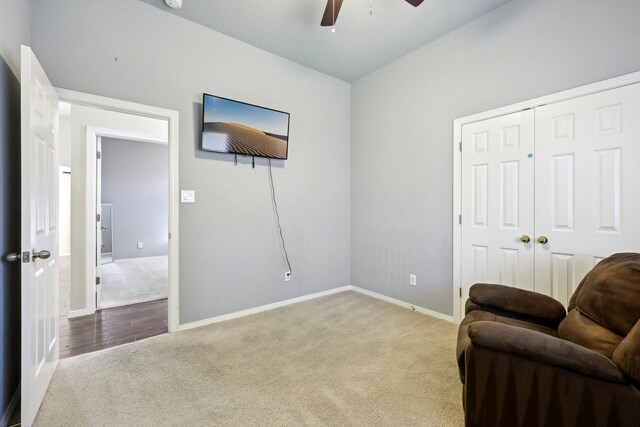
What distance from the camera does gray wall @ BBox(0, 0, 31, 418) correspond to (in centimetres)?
153

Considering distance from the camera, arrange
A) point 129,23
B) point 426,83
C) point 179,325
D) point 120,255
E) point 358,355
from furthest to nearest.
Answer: point 120,255 < point 426,83 < point 179,325 < point 129,23 < point 358,355

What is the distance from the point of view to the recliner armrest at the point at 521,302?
68.6 inches

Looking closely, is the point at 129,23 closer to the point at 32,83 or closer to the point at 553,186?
the point at 32,83

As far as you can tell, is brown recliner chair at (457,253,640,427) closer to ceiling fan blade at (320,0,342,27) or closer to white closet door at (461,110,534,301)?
white closet door at (461,110,534,301)

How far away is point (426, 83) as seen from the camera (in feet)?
10.3

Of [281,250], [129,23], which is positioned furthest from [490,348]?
[129,23]

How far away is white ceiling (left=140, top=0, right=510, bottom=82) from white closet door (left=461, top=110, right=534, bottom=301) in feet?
3.45

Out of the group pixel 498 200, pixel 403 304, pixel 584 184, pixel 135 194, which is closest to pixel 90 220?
pixel 403 304

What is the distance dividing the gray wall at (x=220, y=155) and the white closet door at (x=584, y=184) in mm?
2280

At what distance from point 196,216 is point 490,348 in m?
2.58

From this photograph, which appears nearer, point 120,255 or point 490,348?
point 490,348

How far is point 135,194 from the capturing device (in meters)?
6.57

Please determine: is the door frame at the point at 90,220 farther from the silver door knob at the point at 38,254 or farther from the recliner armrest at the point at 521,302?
the recliner armrest at the point at 521,302

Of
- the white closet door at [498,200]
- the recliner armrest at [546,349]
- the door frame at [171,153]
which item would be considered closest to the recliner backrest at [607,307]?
the recliner armrest at [546,349]
